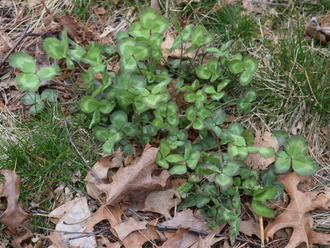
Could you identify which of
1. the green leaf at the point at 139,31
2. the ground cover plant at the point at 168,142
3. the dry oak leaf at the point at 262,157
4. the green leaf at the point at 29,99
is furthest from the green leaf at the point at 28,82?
the dry oak leaf at the point at 262,157

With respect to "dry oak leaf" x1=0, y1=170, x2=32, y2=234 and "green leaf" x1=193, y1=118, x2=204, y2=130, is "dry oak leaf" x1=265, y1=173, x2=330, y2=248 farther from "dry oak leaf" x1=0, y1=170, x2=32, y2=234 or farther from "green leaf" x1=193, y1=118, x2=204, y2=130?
"dry oak leaf" x1=0, y1=170, x2=32, y2=234

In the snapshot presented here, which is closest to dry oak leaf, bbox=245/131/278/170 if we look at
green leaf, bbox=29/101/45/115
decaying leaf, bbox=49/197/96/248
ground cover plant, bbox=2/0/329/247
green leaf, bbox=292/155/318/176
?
ground cover plant, bbox=2/0/329/247

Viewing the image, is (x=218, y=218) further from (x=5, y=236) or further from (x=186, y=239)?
(x=5, y=236)

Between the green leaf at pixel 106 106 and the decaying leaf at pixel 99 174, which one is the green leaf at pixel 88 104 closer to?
the green leaf at pixel 106 106

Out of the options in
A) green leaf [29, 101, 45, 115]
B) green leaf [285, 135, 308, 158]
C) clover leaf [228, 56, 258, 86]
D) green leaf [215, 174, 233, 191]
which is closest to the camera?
green leaf [215, 174, 233, 191]

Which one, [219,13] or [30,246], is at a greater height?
[219,13]

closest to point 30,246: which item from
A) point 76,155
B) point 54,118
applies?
point 76,155
